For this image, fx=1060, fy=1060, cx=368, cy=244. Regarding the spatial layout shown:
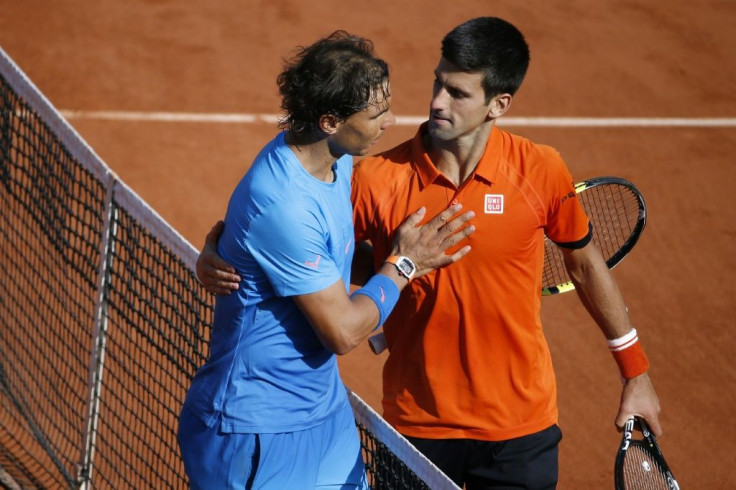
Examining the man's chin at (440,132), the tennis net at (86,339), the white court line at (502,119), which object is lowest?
the white court line at (502,119)

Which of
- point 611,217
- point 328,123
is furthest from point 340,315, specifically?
point 611,217

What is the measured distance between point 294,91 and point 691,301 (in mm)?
4775

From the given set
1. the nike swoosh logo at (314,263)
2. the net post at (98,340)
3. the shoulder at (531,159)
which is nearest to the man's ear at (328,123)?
the nike swoosh logo at (314,263)

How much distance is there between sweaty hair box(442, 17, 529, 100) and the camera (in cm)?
370

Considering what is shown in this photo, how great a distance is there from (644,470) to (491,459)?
21.2 inches

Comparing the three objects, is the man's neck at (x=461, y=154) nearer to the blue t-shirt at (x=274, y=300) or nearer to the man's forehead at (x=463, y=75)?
the man's forehead at (x=463, y=75)

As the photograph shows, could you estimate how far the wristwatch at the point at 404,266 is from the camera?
3.34 metres

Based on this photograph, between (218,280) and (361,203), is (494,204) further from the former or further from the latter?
(218,280)

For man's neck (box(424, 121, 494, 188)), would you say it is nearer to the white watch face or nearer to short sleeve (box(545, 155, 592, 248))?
short sleeve (box(545, 155, 592, 248))

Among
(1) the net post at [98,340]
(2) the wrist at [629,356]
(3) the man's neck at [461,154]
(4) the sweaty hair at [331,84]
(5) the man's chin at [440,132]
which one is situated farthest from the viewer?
(1) the net post at [98,340]

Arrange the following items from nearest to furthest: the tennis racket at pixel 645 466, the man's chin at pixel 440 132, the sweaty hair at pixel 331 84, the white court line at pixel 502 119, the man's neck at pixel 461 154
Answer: the sweaty hair at pixel 331 84 < the tennis racket at pixel 645 466 < the man's chin at pixel 440 132 < the man's neck at pixel 461 154 < the white court line at pixel 502 119

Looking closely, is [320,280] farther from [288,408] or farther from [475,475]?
[475,475]

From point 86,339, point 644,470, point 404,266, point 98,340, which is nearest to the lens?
point 404,266

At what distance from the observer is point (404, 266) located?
3357mm
